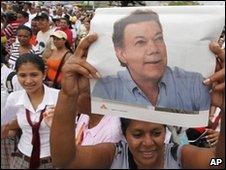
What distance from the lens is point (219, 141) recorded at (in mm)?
1558

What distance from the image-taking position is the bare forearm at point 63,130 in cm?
164

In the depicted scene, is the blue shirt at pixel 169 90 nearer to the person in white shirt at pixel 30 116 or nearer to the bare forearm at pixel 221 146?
the bare forearm at pixel 221 146

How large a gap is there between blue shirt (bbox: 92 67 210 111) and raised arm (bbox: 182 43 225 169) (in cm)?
4

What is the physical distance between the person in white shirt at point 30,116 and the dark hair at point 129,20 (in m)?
1.54

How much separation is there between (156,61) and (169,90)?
109mm

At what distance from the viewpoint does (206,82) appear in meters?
1.46

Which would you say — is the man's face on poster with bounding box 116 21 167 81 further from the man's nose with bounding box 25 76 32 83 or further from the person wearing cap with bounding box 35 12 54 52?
the person wearing cap with bounding box 35 12 54 52

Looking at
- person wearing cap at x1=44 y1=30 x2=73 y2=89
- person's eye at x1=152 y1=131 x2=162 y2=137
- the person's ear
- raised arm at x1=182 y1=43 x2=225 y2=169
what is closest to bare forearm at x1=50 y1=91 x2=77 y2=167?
the person's ear

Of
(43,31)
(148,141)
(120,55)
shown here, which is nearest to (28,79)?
(148,141)

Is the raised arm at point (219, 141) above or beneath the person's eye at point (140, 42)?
beneath

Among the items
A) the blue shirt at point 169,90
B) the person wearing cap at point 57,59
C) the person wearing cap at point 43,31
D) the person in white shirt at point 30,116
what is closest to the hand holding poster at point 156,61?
the blue shirt at point 169,90

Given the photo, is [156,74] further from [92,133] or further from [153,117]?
[92,133]

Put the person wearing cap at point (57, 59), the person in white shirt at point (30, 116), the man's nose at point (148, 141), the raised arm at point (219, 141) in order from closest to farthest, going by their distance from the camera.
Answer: the raised arm at point (219, 141)
the man's nose at point (148, 141)
the person in white shirt at point (30, 116)
the person wearing cap at point (57, 59)

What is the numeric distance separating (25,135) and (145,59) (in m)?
1.72
